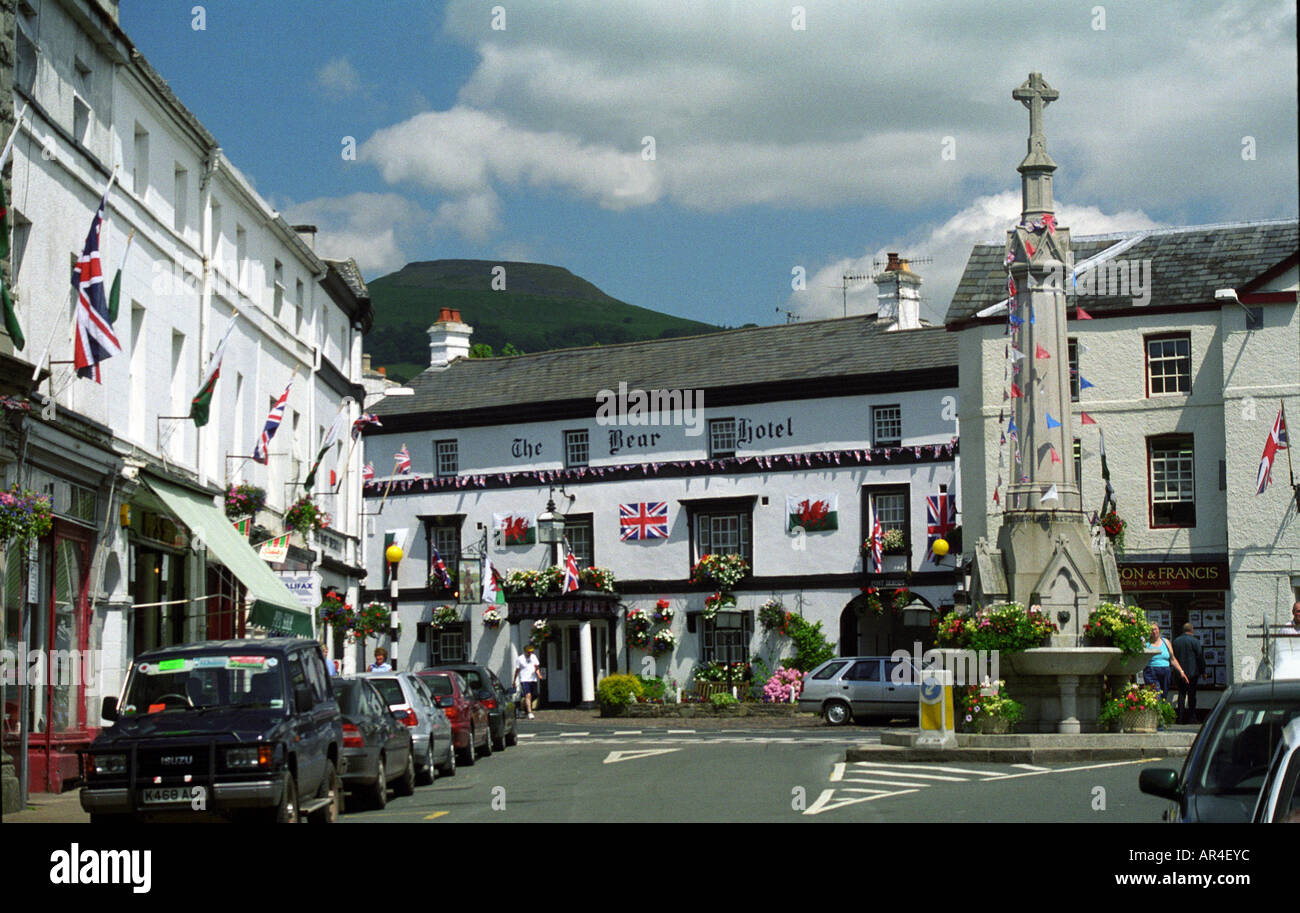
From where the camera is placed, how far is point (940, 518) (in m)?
45.1

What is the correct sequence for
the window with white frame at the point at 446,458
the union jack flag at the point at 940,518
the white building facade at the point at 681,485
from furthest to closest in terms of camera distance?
the window with white frame at the point at 446,458 < the white building facade at the point at 681,485 < the union jack flag at the point at 940,518

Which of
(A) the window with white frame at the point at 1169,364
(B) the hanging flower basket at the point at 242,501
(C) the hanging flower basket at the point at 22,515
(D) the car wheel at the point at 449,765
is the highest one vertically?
A: (A) the window with white frame at the point at 1169,364

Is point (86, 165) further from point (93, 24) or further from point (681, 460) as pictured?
point (681, 460)

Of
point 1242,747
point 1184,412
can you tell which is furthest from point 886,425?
point 1242,747

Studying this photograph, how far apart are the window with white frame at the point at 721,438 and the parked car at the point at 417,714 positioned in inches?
1049

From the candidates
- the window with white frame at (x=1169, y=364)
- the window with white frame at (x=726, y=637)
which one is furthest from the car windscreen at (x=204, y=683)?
the window with white frame at (x=726, y=637)

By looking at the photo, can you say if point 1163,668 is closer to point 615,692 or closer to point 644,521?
point 615,692

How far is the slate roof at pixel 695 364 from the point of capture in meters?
47.5

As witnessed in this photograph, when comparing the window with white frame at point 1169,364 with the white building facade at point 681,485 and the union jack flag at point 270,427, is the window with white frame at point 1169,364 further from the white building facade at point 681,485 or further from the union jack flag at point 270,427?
the union jack flag at point 270,427

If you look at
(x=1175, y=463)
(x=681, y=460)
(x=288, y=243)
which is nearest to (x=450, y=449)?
(x=681, y=460)

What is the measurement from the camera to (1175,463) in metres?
40.7

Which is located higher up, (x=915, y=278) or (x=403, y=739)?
(x=915, y=278)

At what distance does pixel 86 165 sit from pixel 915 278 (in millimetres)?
31112
